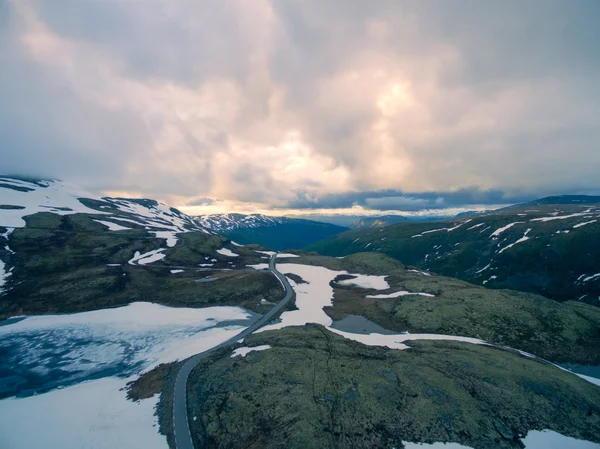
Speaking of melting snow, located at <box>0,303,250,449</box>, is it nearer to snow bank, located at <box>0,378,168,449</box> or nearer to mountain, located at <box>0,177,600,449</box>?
snow bank, located at <box>0,378,168,449</box>

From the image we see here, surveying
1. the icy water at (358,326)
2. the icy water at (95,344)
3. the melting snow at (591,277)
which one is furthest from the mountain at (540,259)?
the icy water at (95,344)

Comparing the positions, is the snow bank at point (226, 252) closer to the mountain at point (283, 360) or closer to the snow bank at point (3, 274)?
the mountain at point (283, 360)

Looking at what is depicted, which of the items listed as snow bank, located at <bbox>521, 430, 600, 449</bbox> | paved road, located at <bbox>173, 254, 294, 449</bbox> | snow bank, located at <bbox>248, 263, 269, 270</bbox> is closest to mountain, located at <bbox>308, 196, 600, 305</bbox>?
snow bank, located at <bbox>248, 263, 269, 270</bbox>

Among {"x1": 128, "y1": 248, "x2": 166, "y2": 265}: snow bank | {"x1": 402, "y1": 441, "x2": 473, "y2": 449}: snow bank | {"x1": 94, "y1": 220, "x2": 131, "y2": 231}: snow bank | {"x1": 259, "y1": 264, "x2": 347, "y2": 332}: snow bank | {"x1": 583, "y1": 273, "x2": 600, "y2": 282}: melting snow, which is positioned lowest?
{"x1": 583, "y1": 273, "x2": 600, "y2": 282}: melting snow

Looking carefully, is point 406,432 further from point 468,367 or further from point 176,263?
point 176,263

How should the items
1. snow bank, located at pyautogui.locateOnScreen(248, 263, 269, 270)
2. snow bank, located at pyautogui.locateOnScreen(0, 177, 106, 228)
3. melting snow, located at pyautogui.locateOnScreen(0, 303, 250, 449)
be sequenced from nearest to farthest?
melting snow, located at pyautogui.locateOnScreen(0, 303, 250, 449) < snow bank, located at pyautogui.locateOnScreen(248, 263, 269, 270) < snow bank, located at pyautogui.locateOnScreen(0, 177, 106, 228)

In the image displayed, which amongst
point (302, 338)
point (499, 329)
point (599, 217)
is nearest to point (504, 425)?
point (302, 338)
